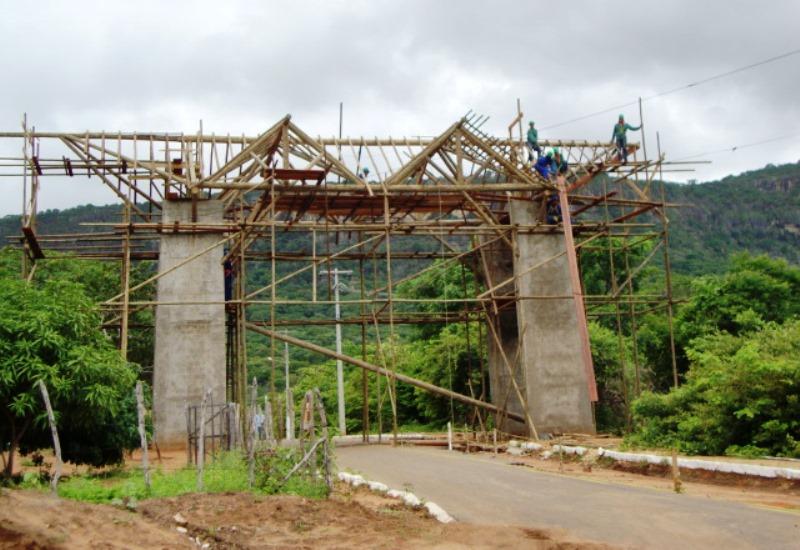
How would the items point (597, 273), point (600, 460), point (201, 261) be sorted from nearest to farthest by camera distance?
1. point (600, 460)
2. point (201, 261)
3. point (597, 273)

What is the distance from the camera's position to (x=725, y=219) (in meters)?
→ 80.8

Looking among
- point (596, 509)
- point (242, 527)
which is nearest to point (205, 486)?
point (242, 527)

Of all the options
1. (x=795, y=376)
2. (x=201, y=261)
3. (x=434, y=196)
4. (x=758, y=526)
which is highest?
(x=434, y=196)

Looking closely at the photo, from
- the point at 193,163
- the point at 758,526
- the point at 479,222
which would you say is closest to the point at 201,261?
the point at 193,163

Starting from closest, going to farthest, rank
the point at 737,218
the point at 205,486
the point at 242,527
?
the point at 242,527
the point at 205,486
the point at 737,218

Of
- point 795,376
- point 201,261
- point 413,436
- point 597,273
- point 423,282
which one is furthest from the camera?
point 423,282

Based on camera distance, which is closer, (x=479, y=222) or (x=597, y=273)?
(x=479, y=222)

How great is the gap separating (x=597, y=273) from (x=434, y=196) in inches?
652

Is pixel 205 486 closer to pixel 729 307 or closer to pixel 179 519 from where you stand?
pixel 179 519

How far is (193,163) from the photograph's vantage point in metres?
22.4

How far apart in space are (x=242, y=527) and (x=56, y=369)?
5598 millimetres

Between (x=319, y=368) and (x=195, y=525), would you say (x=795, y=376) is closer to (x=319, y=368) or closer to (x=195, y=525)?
(x=195, y=525)

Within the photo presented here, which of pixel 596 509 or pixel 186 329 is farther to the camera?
pixel 186 329

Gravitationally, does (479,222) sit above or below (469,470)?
above
